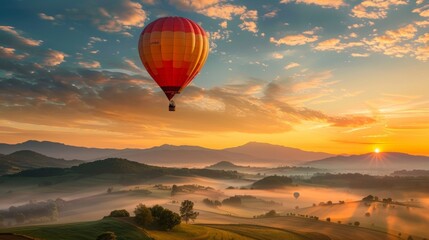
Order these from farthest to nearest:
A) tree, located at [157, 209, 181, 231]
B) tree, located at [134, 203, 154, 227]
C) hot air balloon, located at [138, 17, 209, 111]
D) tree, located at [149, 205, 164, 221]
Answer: tree, located at [149, 205, 164, 221], tree, located at [157, 209, 181, 231], tree, located at [134, 203, 154, 227], hot air balloon, located at [138, 17, 209, 111]

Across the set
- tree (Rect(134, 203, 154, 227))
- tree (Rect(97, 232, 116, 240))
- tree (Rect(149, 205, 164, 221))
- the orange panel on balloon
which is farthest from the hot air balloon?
tree (Rect(149, 205, 164, 221))

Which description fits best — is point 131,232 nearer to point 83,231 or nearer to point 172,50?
point 83,231

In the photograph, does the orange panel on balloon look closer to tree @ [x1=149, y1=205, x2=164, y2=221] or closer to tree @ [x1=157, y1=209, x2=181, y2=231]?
tree @ [x1=157, y1=209, x2=181, y2=231]

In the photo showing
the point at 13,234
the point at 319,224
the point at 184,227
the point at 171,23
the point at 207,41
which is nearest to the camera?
the point at 13,234

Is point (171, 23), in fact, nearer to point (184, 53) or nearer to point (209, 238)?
point (184, 53)

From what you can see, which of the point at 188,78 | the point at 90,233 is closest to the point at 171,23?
the point at 188,78

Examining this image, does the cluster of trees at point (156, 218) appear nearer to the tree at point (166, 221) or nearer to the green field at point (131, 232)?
the tree at point (166, 221)

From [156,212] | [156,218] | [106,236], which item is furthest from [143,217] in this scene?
[106,236]
